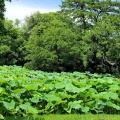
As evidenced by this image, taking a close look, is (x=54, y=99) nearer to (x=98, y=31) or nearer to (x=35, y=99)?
(x=35, y=99)

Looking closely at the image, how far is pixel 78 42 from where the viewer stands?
3441 cm

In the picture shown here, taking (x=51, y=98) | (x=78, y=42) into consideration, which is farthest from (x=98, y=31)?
(x=51, y=98)

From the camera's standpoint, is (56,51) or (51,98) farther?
(56,51)

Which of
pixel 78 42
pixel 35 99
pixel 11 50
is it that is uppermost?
pixel 78 42

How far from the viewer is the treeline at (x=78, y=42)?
32812 millimetres

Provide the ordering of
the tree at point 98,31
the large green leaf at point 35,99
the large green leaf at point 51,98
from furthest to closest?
the tree at point 98,31, the large green leaf at point 51,98, the large green leaf at point 35,99

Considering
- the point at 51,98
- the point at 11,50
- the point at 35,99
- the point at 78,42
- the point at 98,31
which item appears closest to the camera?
the point at 35,99

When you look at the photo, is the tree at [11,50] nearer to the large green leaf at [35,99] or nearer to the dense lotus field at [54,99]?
the dense lotus field at [54,99]

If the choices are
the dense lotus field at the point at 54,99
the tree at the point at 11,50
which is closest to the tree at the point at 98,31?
the tree at the point at 11,50

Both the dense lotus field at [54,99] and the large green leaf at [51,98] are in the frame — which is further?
the large green leaf at [51,98]

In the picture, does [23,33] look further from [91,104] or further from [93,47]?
[91,104]

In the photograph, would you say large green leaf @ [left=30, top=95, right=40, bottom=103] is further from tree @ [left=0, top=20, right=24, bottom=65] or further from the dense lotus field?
tree @ [left=0, top=20, right=24, bottom=65]

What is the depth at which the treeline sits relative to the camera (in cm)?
3281

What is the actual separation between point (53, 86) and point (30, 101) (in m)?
0.80
